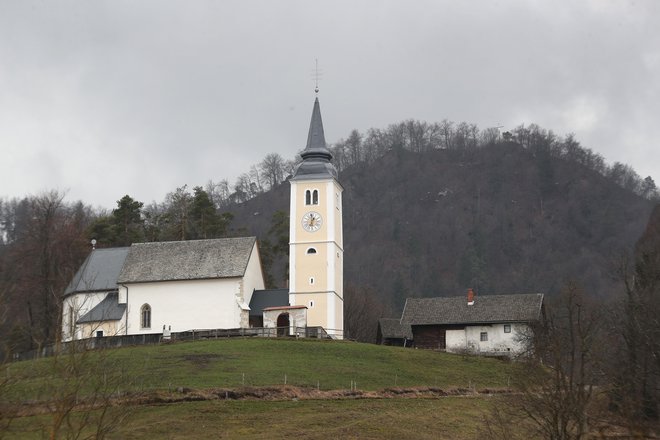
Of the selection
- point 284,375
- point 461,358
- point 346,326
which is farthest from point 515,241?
point 284,375

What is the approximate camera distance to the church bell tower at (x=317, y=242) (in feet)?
218

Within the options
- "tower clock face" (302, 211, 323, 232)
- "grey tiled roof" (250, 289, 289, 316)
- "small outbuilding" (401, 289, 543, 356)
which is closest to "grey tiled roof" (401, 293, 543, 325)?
"small outbuilding" (401, 289, 543, 356)

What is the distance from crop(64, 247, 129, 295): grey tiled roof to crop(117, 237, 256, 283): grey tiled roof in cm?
103

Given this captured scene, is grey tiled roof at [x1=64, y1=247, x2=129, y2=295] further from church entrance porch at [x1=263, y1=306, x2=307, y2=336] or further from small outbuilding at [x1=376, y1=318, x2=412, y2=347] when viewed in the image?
small outbuilding at [x1=376, y1=318, x2=412, y2=347]

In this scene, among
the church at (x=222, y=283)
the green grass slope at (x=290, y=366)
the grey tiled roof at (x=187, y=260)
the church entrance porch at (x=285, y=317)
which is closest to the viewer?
the green grass slope at (x=290, y=366)

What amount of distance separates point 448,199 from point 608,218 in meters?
21.6

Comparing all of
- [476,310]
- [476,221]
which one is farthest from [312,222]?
[476,221]

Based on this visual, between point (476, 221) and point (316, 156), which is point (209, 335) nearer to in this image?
point (316, 156)

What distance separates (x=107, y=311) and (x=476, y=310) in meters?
23.6

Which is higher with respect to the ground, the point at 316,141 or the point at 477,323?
the point at 316,141

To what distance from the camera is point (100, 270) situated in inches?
2744

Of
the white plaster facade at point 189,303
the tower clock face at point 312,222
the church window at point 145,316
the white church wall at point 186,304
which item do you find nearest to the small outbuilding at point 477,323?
the tower clock face at point 312,222

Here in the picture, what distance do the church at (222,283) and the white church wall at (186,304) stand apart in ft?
0.21

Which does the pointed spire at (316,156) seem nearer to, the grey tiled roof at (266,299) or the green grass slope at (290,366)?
the grey tiled roof at (266,299)
